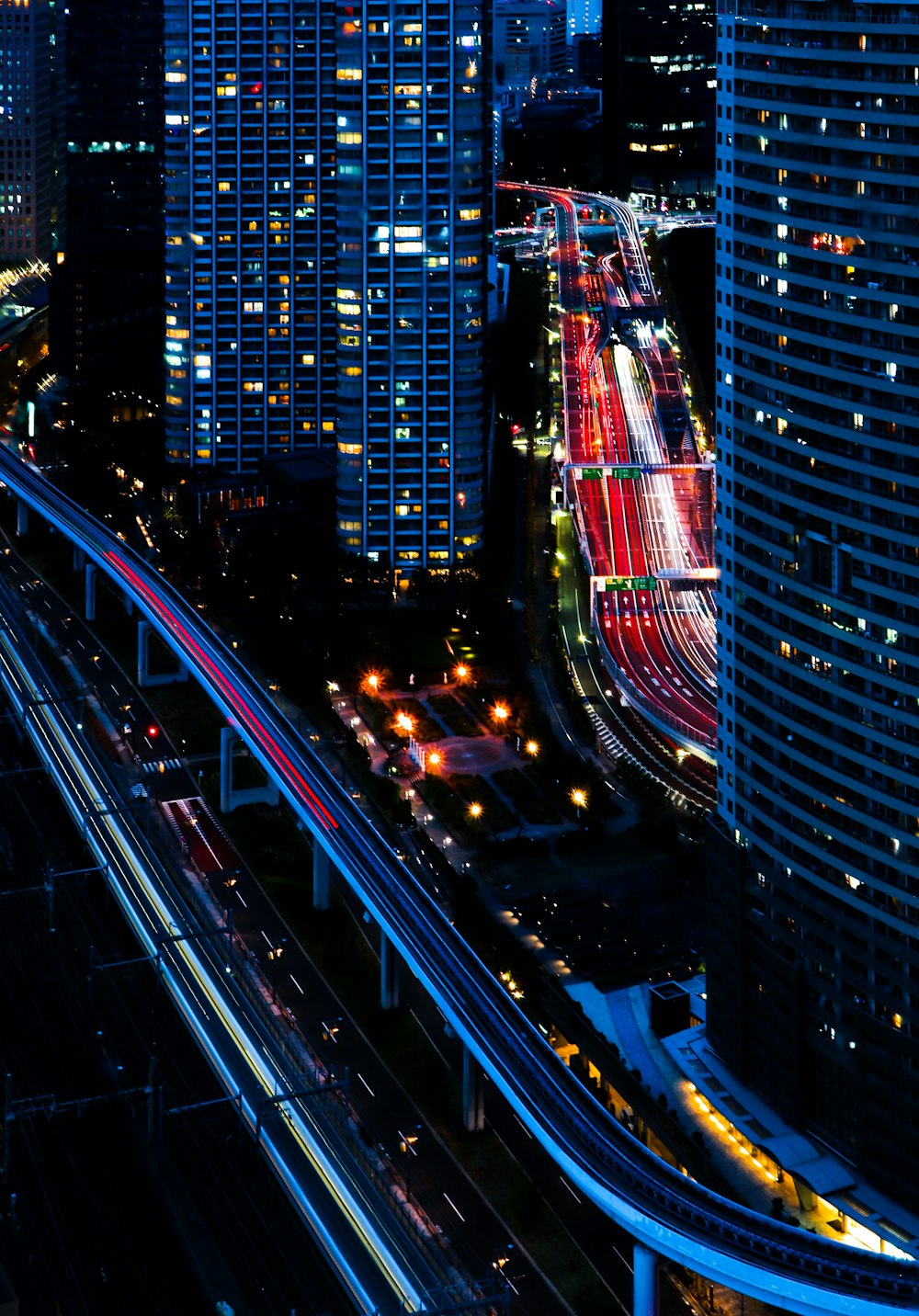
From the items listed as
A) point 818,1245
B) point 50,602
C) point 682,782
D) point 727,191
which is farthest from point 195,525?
point 818,1245

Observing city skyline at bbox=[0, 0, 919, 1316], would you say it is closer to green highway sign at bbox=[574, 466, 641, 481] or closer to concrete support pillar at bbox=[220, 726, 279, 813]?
concrete support pillar at bbox=[220, 726, 279, 813]

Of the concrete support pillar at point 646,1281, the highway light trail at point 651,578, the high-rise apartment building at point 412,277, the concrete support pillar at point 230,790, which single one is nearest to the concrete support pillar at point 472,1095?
the concrete support pillar at point 646,1281

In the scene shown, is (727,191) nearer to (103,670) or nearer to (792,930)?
(792,930)

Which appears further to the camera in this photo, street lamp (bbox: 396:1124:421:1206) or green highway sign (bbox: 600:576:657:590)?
green highway sign (bbox: 600:576:657:590)

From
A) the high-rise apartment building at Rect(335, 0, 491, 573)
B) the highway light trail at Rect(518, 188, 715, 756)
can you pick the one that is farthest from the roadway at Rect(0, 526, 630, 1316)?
the high-rise apartment building at Rect(335, 0, 491, 573)

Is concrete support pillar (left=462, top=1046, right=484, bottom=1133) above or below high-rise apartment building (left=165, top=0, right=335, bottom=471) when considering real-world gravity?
below

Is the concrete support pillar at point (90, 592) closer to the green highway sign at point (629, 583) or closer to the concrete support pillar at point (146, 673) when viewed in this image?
the concrete support pillar at point (146, 673)
